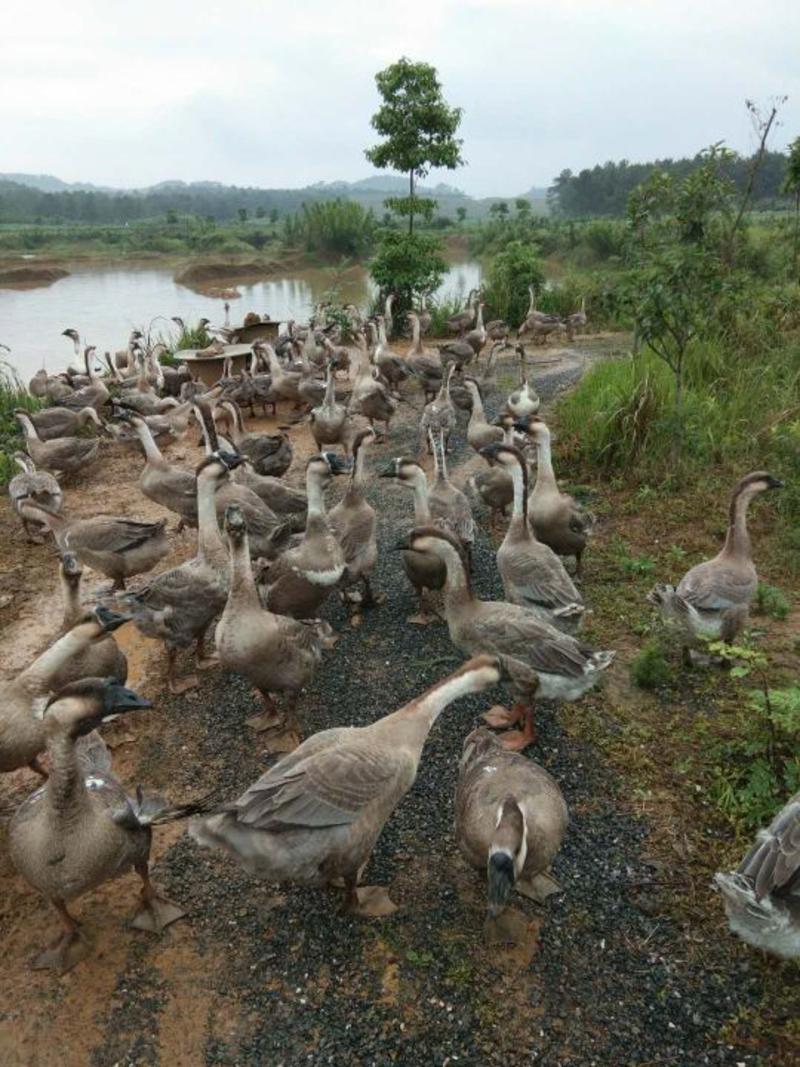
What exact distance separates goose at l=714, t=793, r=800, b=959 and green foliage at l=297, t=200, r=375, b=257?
4515 cm

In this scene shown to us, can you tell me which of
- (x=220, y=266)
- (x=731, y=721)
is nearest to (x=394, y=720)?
(x=731, y=721)

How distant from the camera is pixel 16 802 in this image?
570cm

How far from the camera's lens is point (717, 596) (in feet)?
21.0

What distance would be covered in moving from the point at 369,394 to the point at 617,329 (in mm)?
14737

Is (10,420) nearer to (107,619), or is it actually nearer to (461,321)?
(107,619)

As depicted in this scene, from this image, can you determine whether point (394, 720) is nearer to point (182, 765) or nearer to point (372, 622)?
point (182, 765)

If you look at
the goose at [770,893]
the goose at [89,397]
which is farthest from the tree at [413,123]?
the goose at [770,893]

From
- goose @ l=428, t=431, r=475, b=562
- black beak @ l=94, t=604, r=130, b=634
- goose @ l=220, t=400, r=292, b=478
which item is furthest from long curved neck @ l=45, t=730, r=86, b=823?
goose @ l=220, t=400, r=292, b=478

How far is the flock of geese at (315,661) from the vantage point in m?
4.10

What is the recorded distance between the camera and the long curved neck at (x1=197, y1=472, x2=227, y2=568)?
23.2ft

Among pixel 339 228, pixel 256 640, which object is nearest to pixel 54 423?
pixel 256 640

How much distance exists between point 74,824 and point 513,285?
79.1 ft

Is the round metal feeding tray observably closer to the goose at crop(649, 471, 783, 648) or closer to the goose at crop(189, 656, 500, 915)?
the goose at crop(649, 471, 783, 648)

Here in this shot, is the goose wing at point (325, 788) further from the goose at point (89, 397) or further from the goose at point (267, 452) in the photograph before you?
the goose at point (89, 397)
